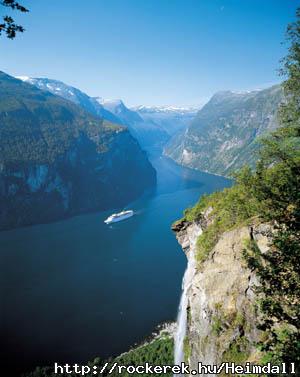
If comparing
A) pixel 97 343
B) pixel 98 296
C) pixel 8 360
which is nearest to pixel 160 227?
pixel 98 296

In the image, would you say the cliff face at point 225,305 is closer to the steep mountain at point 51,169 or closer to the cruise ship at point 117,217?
the cruise ship at point 117,217

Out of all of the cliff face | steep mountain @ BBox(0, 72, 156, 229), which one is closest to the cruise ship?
steep mountain @ BBox(0, 72, 156, 229)

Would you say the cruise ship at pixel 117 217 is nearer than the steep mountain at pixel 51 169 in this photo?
Yes

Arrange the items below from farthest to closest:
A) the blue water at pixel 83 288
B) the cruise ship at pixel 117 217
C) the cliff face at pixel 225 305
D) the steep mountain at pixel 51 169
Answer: the steep mountain at pixel 51 169 → the cruise ship at pixel 117 217 → the blue water at pixel 83 288 → the cliff face at pixel 225 305

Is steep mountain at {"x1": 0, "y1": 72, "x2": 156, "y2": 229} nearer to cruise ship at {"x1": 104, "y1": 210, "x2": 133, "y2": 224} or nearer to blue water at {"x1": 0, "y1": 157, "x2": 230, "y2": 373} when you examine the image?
blue water at {"x1": 0, "y1": 157, "x2": 230, "y2": 373}

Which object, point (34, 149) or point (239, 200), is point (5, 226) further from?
point (239, 200)

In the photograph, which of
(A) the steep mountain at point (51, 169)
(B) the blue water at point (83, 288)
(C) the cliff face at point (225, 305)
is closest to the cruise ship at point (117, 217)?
(B) the blue water at point (83, 288)

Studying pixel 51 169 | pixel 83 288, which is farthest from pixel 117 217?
pixel 83 288
